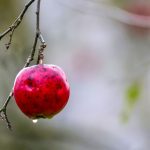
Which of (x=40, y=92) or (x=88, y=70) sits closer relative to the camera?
(x=40, y=92)

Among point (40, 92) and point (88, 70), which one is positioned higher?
point (88, 70)

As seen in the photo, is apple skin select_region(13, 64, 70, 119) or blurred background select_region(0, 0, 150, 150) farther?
blurred background select_region(0, 0, 150, 150)

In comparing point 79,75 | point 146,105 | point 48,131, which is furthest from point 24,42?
point 79,75

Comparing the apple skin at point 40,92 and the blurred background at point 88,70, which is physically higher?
the blurred background at point 88,70

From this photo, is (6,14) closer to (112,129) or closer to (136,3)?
(136,3)

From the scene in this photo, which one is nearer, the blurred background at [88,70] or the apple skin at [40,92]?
the apple skin at [40,92]

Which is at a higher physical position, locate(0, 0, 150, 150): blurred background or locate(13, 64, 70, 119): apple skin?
locate(0, 0, 150, 150): blurred background
